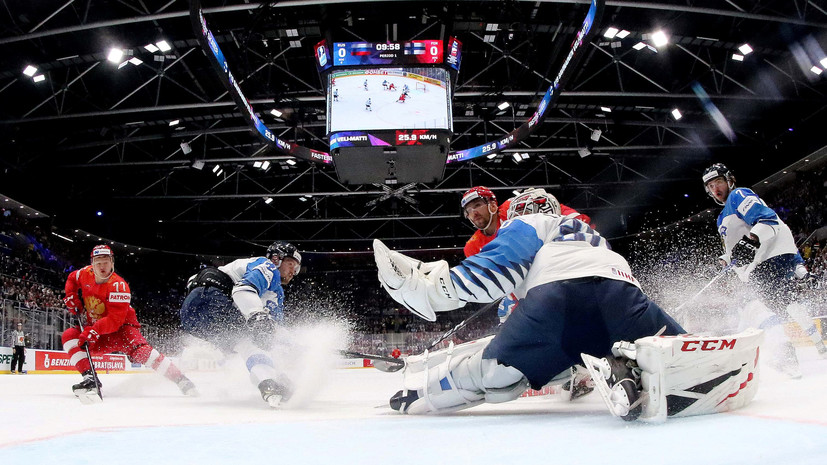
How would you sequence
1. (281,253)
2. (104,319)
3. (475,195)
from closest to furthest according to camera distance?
1. (475,195)
2. (281,253)
3. (104,319)

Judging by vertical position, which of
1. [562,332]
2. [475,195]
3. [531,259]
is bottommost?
[562,332]

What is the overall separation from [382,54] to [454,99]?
4018mm

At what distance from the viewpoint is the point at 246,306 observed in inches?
125

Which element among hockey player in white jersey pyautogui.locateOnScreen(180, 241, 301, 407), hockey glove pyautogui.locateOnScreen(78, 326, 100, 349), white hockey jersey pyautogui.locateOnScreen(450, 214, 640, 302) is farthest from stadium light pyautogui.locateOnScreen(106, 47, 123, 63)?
white hockey jersey pyautogui.locateOnScreen(450, 214, 640, 302)

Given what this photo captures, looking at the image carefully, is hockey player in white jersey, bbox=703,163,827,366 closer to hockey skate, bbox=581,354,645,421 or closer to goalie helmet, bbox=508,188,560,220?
goalie helmet, bbox=508,188,560,220

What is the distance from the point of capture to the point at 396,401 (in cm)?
233

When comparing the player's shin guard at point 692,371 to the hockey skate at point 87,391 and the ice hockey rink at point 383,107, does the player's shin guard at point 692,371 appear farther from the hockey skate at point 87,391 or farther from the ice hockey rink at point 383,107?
the ice hockey rink at point 383,107

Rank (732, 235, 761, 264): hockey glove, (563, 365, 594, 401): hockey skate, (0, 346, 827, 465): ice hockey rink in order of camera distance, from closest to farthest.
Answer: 1. (0, 346, 827, 465): ice hockey rink
2. (563, 365, 594, 401): hockey skate
3. (732, 235, 761, 264): hockey glove

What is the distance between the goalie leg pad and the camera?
1.53 metres

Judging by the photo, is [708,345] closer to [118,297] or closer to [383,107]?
[118,297]

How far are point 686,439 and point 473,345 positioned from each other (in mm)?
Answer: 1207

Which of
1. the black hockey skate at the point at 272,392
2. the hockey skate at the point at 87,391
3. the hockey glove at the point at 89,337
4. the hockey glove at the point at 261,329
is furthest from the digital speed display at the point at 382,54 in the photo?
the black hockey skate at the point at 272,392

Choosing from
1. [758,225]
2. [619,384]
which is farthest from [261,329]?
[758,225]

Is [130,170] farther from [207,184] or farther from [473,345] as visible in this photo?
[473,345]
